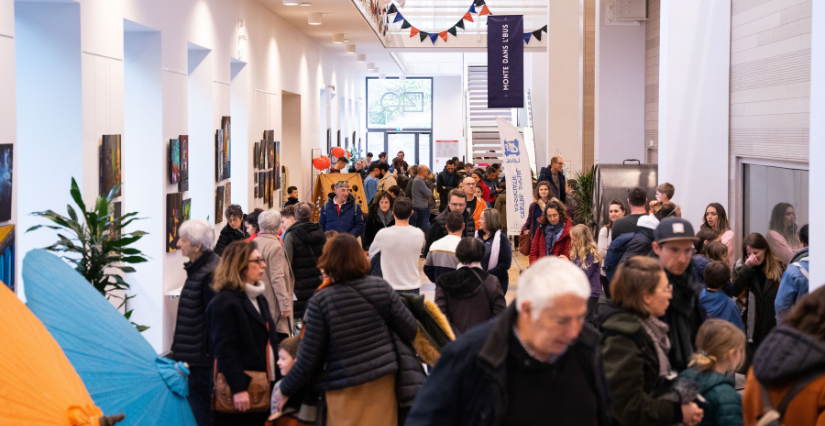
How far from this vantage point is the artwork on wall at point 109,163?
6156 mm

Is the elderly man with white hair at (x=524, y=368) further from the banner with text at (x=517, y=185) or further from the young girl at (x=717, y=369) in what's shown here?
the banner with text at (x=517, y=185)

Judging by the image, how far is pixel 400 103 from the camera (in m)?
36.5

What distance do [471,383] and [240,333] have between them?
214cm

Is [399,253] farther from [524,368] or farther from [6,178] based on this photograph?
[524,368]

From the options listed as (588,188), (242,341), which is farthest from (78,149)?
(588,188)

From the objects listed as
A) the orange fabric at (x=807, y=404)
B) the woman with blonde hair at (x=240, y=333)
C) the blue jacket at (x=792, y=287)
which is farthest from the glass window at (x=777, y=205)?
the woman with blonde hair at (x=240, y=333)

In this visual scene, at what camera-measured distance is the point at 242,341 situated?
389cm

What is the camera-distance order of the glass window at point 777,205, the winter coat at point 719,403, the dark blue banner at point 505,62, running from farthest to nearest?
the dark blue banner at point 505,62 → the glass window at point 777,205 → the winter coat at point 719,403

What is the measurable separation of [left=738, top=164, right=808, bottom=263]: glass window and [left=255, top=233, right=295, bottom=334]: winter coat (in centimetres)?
439

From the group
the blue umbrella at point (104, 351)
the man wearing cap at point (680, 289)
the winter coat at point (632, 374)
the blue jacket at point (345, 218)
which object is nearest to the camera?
the winter coat at point (632, 374)

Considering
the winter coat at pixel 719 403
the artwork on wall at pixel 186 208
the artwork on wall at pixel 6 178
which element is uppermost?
the artwork on wall at pixel 6 178

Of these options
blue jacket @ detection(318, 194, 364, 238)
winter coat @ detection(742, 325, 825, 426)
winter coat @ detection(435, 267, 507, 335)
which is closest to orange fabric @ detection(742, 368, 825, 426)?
winter coat @ detection(742, 325, 825, 426)

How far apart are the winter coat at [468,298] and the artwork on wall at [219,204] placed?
18.6ft

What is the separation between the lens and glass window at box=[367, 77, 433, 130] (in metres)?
36.5
